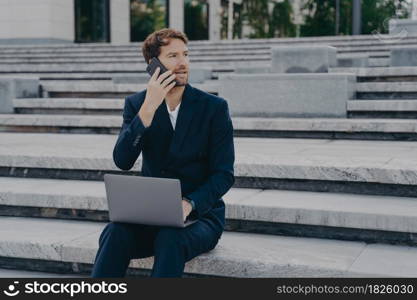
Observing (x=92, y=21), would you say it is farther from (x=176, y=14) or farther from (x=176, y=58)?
(x=176, y=58)

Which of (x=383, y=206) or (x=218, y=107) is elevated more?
(x=218, y=107)

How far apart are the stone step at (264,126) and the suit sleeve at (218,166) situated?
3.54 m

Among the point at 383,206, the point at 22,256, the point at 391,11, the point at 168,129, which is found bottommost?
the point at 22,256

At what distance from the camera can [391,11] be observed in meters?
31.4

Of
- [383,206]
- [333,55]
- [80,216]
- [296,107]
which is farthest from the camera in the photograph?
[333,55]

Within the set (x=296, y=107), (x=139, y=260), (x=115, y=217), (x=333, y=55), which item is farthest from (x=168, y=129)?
(x=333, y=55)

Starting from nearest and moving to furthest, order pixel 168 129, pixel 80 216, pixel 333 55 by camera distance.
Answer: pixel 168 129, pixel 80 216, pixel 333 55

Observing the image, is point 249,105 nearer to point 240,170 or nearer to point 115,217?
point 240,170

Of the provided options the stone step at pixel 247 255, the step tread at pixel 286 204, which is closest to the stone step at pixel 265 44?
the step tread at pixel 286 204

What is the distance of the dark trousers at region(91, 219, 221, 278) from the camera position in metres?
3.38

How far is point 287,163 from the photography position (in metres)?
5.07

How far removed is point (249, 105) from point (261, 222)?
375 centimetres

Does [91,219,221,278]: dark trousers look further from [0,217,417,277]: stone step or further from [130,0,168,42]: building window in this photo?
[130,0,168,42]: building window

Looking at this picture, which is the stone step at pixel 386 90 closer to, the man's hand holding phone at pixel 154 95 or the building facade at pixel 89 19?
the man's hand holding phone at pixel 154 95
